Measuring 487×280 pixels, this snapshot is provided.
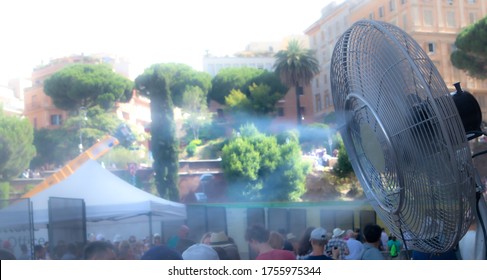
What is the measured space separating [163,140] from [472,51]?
1.59 m

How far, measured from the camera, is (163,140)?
11.6 ft

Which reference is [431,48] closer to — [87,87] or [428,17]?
[428,17]

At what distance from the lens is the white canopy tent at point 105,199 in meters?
2.94

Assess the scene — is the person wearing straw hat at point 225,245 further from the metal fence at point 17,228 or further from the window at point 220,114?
the window at point 220,114

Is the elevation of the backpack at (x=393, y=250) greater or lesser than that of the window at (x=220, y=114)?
lesser

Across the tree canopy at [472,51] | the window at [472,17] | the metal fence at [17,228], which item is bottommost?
the metal fence at [17,228]

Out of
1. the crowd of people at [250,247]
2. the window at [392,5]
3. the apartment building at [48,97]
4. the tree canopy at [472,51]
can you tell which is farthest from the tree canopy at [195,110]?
the tree canopy at [472,51]

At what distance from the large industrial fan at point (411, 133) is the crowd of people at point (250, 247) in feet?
2.36

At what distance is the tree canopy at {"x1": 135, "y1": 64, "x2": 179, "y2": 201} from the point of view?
3.35 metres

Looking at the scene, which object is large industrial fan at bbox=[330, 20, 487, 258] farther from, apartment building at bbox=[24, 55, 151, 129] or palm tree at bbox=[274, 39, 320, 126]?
apartment building at bbox=[24, 55, 151, 129]

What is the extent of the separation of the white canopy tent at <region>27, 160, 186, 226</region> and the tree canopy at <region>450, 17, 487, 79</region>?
1.46m

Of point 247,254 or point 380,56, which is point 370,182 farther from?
point 247,254

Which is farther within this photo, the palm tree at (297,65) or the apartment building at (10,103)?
the palm tree at (297,65)
